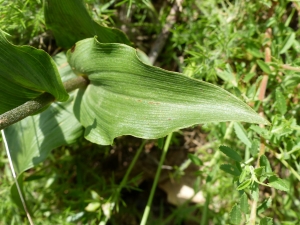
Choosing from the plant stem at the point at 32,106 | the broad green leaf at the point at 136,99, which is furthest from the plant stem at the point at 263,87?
the plant stem at the point at 32,106

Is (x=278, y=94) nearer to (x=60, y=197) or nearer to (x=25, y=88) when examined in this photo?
(x=25, y=88)

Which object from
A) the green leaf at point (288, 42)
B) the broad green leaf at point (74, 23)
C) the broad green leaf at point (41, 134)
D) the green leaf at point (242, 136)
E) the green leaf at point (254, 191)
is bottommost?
the broad green leaf at point (41, 134)

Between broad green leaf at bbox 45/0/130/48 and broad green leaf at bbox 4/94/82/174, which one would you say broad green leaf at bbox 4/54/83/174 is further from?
broad green leaf at bbox 45/0/130/48

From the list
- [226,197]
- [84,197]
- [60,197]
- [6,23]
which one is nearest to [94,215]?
[84,197]

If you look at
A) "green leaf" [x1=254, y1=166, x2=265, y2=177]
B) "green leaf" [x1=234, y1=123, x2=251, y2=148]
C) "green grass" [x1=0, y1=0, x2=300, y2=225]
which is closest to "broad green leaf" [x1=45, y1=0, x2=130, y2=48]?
"green grass" [x1=0, y1=0, x2=300, y2=225]

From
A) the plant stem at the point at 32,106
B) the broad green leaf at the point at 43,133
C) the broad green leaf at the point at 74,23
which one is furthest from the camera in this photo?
the broad green leaf at the point at 43,133

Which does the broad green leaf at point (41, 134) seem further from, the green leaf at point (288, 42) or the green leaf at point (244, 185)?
the green leaf at point (288, 42)

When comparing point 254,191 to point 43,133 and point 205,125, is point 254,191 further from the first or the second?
point 43,133
